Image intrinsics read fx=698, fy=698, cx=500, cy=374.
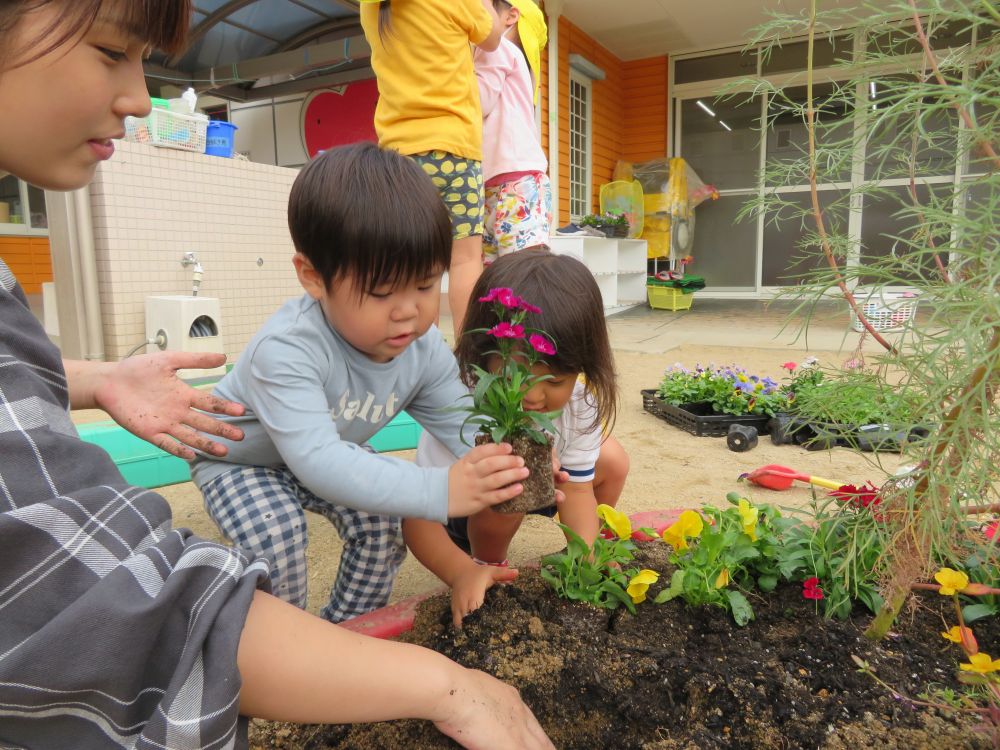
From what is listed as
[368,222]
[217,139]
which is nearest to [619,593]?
[368,222]

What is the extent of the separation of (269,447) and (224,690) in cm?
81

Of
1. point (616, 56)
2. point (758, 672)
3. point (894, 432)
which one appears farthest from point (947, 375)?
point (616, 56)

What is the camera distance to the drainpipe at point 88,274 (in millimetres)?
3727

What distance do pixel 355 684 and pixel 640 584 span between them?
57 centimetres

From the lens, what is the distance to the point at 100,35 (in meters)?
0.73

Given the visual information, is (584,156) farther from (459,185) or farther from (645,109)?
(459,185)

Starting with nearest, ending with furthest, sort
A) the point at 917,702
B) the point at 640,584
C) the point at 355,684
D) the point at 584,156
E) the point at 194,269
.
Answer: the point at 355,684
the point at 917,702
the point at 640,584
the point at 194,269
the point at 584,156

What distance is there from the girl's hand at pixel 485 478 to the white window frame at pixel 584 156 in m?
8.11

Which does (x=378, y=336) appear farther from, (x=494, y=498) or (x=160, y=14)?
(x=160, y=14)

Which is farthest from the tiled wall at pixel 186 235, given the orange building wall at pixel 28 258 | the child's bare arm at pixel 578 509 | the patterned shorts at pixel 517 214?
the orange building wall at pixel 28 258

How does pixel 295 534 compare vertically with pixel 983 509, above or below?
below

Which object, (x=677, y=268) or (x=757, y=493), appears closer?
(x=757, y=493)

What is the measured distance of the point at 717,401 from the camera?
123 inches

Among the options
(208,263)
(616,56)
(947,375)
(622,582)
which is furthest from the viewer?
(616,56)
